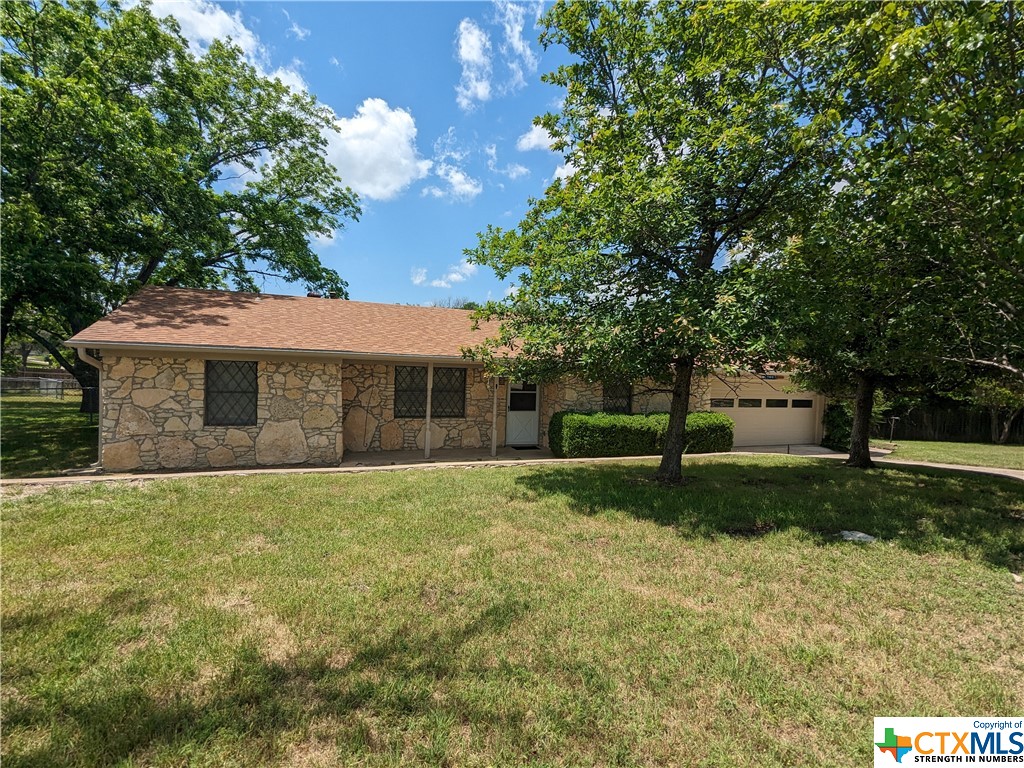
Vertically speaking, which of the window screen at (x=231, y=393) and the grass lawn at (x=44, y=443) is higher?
the window screen at (x=231, y=393)

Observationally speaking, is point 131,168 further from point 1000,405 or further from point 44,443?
point 1000,405

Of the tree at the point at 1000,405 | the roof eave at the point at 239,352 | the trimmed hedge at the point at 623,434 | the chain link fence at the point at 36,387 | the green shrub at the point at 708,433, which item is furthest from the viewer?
the chain link fence at the point at 36,387

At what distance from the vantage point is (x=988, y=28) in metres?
4.09

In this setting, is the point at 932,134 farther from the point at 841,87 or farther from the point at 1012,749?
the point at 1012,749

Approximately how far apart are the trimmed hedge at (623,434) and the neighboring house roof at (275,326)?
133 inches

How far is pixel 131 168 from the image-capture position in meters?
12.1

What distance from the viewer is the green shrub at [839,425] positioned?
48.1 ft

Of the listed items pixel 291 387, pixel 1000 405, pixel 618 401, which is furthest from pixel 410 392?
pixel 1000 405

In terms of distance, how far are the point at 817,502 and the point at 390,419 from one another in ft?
29.9

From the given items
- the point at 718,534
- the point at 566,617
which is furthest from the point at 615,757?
the point at 718,534

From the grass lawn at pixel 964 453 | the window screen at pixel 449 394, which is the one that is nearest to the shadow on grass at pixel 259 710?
the window screen at pixel 449 394

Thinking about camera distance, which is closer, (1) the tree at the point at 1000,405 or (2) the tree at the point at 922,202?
(2) the tree at the point at 922,202

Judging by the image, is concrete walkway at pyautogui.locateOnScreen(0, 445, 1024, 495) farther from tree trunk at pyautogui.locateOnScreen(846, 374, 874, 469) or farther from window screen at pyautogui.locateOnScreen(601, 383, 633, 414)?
window screen at pyautogui.locateOnScreen(601, 383, 633, 414)

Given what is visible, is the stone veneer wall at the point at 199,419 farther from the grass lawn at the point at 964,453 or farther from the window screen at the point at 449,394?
the grass lawn at the point at 964,453
